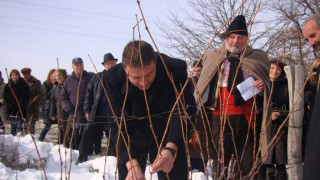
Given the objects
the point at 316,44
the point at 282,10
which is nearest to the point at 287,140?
the point at 316,44

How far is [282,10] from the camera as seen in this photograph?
17719 mm

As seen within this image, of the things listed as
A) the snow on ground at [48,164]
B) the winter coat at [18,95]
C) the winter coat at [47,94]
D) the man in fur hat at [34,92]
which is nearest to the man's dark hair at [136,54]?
the snow on ground at [48,164]

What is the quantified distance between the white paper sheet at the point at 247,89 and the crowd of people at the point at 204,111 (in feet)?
0.04

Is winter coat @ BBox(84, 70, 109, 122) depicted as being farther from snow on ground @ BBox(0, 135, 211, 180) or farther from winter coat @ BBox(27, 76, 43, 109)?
winter coat @ BBox(27, 76, 43, 109)

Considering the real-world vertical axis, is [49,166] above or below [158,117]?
below

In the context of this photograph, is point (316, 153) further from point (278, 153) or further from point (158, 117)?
point (278, 153)

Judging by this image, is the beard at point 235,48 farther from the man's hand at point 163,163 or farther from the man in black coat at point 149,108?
the man's hand at point 163,163

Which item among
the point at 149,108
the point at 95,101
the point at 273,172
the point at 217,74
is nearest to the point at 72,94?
the point at 95,101

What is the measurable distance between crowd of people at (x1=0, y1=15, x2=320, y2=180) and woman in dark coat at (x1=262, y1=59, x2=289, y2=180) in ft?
0.03

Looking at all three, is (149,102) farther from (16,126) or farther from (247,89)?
(16,126)

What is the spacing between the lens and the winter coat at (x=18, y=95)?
7109 mm

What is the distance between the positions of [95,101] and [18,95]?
2341mm

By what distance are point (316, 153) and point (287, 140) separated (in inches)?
102

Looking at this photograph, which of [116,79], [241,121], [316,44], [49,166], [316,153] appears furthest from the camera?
[49,166]
